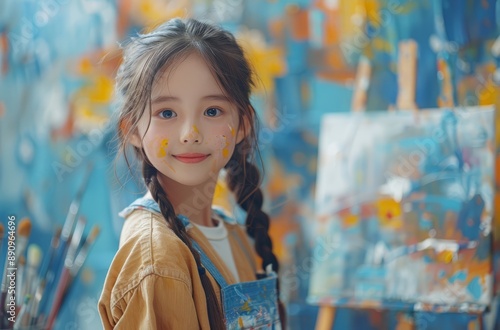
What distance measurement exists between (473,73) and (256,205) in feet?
2.60

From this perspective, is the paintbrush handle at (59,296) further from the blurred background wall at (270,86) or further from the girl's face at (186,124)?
the girl's face at (186,124)

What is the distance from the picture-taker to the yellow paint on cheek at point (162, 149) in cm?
96

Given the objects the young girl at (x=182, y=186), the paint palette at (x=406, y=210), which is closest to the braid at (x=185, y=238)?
the young girl at (x=182, y=186)

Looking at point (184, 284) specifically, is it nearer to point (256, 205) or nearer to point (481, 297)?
point (256, 205)

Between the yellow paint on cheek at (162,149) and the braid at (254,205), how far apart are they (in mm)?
212

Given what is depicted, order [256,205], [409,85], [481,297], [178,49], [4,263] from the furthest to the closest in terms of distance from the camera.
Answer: [4,263], [409,85], [481,297], [256,205], [178,49]

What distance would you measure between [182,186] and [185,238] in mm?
118

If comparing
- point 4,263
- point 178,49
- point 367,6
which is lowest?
point 4,263

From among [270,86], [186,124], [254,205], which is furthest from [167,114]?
[270,86]

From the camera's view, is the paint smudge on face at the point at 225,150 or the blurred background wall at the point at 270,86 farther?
the blurred background wall at the point at 270,86

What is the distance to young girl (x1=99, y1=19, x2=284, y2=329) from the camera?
854mm

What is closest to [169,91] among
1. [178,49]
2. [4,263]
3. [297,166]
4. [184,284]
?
[178,49]

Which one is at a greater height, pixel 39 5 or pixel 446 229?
pixel 39 5

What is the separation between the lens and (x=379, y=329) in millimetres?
1745
